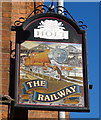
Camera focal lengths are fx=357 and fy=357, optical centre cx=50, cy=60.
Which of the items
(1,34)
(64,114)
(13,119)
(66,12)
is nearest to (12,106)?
(13,119)

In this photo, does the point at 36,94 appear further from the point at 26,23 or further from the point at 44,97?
the point at 26,23

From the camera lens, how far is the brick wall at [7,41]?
6.57m

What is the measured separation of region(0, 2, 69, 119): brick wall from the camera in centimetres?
657

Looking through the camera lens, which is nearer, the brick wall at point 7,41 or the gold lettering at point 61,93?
the gold lettering at point 61,93

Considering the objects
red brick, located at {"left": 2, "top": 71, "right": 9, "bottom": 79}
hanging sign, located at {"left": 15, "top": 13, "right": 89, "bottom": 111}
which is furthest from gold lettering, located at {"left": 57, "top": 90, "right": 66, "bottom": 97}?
red brick, located at {"left": 2, "top": 71, "right": 9, "bottom": 79}

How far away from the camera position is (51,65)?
240 inches

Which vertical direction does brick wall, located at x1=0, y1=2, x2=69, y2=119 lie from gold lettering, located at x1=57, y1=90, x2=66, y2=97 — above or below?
above

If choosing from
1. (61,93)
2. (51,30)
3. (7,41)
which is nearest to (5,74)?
(7,41)

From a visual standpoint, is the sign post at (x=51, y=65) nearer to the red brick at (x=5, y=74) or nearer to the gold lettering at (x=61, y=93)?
the gold lettering at (x=61, y=93)

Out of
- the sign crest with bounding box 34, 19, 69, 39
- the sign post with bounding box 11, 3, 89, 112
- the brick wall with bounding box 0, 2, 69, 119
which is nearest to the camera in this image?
the sign post with bounding box 11, 3, 89, 112

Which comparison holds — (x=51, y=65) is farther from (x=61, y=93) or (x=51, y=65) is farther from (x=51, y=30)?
(x=51, y=30)

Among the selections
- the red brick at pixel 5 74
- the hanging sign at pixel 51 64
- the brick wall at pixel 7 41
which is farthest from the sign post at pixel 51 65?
the red brick at pixel 5 74

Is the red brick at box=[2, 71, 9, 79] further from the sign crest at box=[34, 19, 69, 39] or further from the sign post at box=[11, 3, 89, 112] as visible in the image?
the sign crest at box=[34, 19, 69, 39]

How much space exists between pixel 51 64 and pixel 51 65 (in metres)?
0.02
